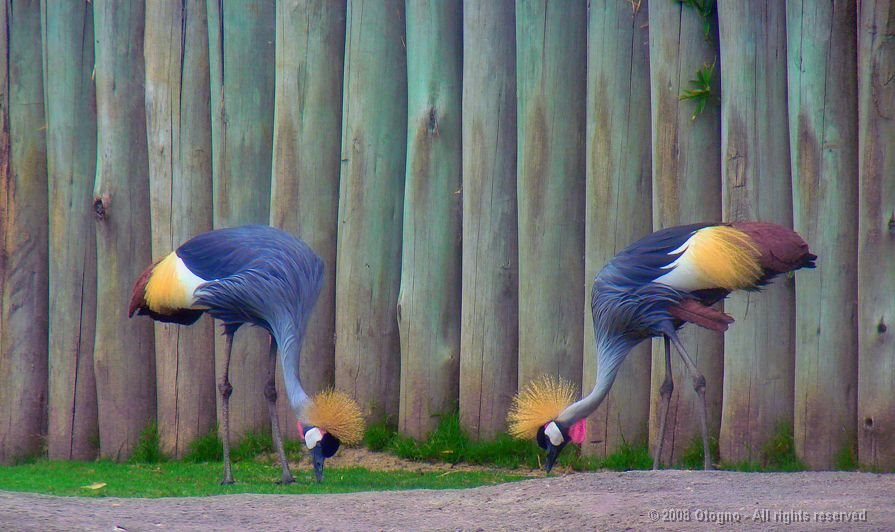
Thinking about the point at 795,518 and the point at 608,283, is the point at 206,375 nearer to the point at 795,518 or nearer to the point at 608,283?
the point at 608,283

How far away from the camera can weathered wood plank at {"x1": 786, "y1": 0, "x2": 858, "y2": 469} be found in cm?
608

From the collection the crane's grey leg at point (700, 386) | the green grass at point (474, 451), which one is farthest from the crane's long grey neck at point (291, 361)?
the crane's grey leg at point (700, 386)

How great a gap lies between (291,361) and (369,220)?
45.1 inches

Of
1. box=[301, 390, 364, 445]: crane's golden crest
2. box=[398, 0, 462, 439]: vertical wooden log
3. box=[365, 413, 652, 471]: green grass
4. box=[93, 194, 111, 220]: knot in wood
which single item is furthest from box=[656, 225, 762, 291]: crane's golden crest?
box=[93, 194, 111, 220]: knot in wood

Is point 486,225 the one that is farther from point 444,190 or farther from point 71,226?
point 71,226

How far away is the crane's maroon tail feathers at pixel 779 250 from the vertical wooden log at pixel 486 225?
65.4 inches

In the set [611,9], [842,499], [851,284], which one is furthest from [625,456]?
[611,9]

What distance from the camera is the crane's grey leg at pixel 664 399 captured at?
20.5 feet

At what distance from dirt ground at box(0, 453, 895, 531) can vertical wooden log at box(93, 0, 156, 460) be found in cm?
265

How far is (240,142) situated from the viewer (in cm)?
741

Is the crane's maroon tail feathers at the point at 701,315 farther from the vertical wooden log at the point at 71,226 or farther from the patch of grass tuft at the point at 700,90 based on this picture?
the vertical wooden log at the point at 71,226

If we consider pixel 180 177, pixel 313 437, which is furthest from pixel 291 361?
pixel 180 177

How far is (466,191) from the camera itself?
7020 mm

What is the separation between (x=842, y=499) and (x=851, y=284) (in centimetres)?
180
